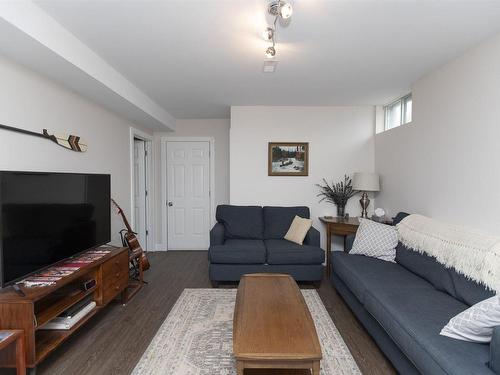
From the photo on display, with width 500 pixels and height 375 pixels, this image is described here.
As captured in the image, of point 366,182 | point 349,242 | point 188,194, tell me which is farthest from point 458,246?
point 188,194

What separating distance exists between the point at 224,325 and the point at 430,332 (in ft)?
5.09

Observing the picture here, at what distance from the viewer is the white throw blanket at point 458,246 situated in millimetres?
1762

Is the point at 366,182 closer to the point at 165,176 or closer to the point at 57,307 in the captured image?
the point at 165,176

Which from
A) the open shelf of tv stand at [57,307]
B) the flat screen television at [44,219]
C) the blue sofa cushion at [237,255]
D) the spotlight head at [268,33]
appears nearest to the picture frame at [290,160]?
the blue sofa cushion at [237,255]

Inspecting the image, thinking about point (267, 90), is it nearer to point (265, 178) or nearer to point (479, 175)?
point (265, 178)

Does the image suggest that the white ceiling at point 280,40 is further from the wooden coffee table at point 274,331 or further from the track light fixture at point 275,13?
the wooden coffee table at point 274,331

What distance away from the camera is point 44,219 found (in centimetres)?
196

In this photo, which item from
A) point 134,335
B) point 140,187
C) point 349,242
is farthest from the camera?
point 140,187

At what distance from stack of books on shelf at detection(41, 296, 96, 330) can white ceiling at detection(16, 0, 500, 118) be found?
207 cm

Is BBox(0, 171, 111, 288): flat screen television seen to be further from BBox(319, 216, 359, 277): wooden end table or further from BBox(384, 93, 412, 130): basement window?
BBox(384, 93, 412, 130): basement window

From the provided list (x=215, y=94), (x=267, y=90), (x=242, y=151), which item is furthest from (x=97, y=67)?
(x=242, y=151)

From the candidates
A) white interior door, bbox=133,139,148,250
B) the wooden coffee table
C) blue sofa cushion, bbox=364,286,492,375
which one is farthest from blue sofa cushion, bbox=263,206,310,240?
white interior door, bbox=133,139,148,250

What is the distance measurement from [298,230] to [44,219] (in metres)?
2.62

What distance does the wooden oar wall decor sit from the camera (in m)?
2.13
